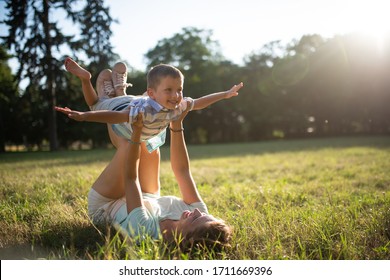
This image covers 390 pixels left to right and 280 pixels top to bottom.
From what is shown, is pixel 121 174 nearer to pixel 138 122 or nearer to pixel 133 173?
pixel 133 173

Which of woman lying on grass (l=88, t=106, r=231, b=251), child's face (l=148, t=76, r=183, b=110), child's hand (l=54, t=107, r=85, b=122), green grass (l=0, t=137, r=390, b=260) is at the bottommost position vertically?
green grass (l=0, t=137, r=390, b=260)

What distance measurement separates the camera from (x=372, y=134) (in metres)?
18.7

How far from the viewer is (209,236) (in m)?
1.90

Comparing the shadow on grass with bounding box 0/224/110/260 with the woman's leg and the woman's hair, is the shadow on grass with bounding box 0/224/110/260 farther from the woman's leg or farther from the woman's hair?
the woman's hair

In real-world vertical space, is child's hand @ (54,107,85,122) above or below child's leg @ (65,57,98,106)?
below

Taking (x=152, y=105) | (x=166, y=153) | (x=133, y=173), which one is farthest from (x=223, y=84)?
(x=133, y=173)

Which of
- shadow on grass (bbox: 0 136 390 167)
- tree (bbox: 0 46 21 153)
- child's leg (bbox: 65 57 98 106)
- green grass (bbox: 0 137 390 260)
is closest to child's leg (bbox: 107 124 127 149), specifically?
child's leg (bbox: 65 57 98 106)

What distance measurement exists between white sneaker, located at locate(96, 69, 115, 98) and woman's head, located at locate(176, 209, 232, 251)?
1670mm

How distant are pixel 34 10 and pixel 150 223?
7.84 feet

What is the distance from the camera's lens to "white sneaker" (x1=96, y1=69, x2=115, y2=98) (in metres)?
3.10

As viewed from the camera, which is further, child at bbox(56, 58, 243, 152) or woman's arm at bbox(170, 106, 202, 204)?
woman's arm at bbox(170, 106, 202, 204)

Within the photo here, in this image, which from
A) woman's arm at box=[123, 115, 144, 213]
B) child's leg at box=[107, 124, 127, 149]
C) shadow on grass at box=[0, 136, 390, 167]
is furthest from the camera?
shadow on grass at box=[0, 136, 390, 167]

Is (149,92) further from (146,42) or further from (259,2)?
(259,2)
